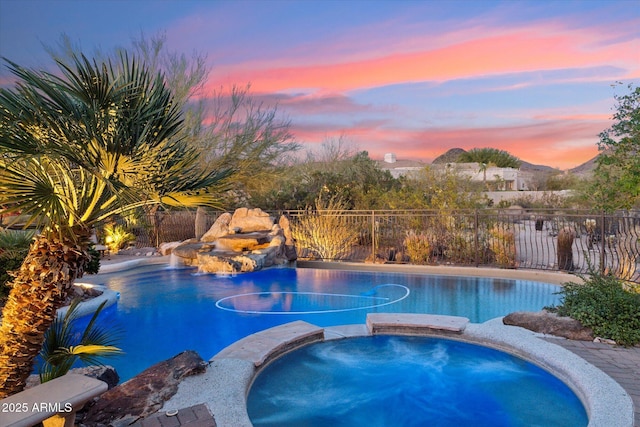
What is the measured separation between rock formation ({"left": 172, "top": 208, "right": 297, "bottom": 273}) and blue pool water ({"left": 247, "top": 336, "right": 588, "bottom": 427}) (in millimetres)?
5859

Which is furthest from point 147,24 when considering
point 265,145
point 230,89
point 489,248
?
point 489,248

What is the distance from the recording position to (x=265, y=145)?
1752 centimetres

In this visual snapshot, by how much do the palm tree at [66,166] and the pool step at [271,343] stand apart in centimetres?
212

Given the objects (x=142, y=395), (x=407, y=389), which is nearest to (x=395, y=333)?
(x=407, y=389)

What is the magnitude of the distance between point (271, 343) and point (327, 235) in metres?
7.45

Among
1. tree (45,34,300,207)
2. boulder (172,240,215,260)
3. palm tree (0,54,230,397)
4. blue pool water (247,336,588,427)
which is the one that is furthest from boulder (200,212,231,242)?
→ palm tree (0,54,230,397)

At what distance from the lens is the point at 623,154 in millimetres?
7691

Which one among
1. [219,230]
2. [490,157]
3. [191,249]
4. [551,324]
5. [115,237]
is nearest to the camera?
[551,324]

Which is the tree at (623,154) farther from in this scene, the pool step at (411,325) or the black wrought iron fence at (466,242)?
the pool step at (411,325)

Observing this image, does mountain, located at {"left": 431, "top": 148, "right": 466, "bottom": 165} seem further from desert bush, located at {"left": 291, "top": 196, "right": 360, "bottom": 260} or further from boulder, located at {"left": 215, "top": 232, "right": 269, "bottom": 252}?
boulder, located at {"left": 215, "top": 232, "right": 269, "bottom": 252}

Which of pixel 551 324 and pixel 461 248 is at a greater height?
pixel 461 248

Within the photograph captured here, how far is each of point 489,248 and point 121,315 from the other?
8.68m

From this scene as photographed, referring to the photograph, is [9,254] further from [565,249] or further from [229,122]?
[229,122]

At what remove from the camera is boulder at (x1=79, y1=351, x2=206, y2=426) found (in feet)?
10.2
